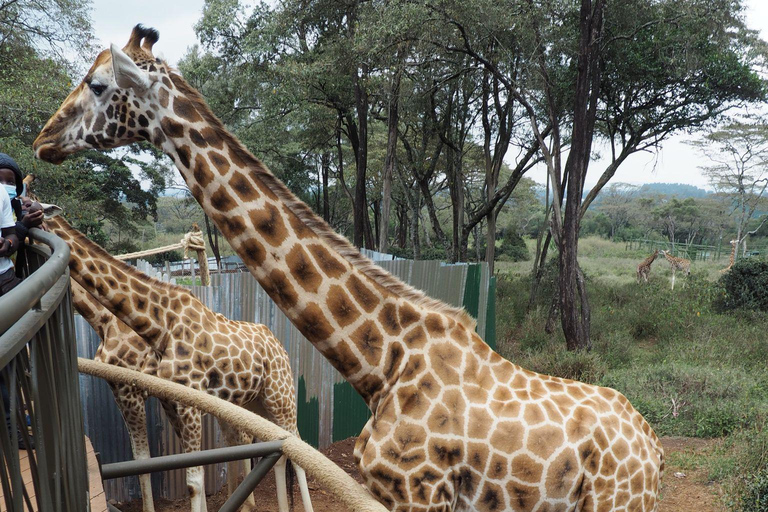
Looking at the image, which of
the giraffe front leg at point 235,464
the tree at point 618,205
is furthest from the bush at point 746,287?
the tree at point 618,205

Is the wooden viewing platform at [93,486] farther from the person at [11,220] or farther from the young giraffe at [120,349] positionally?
the young giraffe at [120,349]

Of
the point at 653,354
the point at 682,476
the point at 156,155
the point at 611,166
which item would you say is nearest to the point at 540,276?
the point at 611,166

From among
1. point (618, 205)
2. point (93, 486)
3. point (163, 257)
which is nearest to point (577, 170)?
point (93, 486)

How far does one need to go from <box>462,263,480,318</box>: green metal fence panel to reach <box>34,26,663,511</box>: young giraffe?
568 cm

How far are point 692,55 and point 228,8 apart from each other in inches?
487

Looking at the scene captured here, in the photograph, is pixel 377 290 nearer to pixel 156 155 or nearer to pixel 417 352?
pixel 417 352

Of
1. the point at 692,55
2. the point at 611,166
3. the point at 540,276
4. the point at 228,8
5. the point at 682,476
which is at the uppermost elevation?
the point at 228,8

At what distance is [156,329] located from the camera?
12.7ft

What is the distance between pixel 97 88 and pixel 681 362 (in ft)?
30.1

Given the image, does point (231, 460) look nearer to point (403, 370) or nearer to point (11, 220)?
point (403, 370)

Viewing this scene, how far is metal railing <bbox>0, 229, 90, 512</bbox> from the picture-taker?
1011 millimetres

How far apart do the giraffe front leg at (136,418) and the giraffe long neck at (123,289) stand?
54 centimetres

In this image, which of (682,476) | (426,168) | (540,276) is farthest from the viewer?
(426,168)

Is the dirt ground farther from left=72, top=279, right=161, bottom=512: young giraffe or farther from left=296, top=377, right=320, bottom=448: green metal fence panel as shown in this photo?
left=72, top=279, right=161, bottom=512: young giraffe
